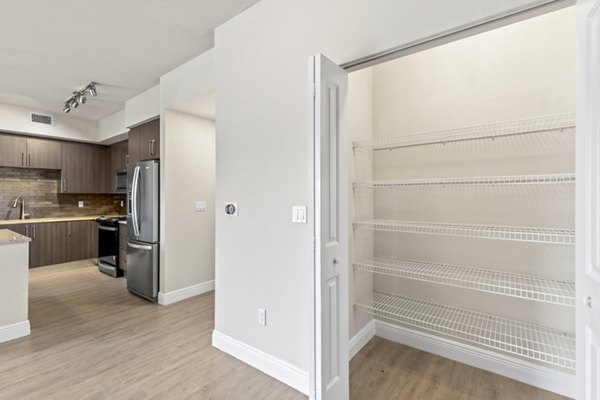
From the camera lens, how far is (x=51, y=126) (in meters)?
5.18

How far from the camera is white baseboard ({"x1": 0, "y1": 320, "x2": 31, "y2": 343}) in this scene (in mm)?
2666

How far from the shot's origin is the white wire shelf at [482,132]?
193 centimetres

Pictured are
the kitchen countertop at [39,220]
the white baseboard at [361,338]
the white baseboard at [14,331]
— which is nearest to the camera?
the white baseboard at [361,338]

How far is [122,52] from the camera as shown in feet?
9.85

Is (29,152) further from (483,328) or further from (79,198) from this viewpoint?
(483,328)

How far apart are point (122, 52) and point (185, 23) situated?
100 centimetres

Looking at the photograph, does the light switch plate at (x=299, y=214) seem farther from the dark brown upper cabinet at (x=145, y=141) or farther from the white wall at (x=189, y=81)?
the dark brown upper cabinet at (x=145, y=141)

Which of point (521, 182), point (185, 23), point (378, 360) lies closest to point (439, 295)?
point (378, 360)

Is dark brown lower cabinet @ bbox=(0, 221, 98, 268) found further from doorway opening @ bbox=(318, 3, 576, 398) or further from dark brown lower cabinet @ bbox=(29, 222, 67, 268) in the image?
doorway opening @ bbox=(318, 3, 576, 398)

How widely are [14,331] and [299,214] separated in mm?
3018

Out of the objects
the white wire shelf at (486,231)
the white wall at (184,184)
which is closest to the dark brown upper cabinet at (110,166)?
the white wall at (184,184)

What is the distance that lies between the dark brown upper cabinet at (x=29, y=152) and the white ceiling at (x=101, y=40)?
4.18 feet

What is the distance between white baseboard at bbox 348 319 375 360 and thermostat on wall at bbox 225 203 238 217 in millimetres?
1430

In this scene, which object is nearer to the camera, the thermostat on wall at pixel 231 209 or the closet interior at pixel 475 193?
the closet interior at pixel 475 193
